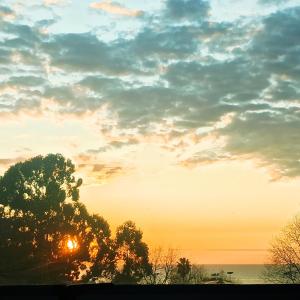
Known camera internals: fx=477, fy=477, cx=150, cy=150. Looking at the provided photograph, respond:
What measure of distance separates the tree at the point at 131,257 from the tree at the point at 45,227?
2.41 metres

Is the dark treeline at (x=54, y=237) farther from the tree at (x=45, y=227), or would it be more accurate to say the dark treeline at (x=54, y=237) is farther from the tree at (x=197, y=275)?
the tree at (x=197, y=275)

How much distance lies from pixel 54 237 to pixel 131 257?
1095 centimetres

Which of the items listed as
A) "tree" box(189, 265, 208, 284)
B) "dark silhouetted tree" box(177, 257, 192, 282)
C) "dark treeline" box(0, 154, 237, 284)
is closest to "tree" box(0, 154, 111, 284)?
"dark treeline" box(0, 154, 237, 284)

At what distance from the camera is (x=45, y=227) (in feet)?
179

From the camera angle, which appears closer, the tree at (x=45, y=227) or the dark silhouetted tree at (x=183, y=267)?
the tree at (x=45, y=227)

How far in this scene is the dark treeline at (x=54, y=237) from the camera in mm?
51625

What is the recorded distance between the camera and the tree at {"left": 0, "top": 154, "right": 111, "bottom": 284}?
51438mm

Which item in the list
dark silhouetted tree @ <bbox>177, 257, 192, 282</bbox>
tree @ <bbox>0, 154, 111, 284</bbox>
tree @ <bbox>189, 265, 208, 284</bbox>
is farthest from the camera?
tree @ <bbox>189, 265, 208, 284</bbox>

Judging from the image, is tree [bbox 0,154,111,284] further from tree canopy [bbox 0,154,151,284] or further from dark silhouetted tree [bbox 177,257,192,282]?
dark silhouetted tree [bbox 177,257,192,282]

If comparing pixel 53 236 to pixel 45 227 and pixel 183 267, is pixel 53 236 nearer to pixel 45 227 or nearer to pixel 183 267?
pixel 45 227

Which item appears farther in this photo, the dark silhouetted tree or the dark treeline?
the dark silhouetted tree

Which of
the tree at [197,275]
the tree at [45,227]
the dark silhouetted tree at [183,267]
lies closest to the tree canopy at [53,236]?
the tree at [45,227]

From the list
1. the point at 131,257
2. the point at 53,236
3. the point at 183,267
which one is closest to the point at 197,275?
the point at 183,267

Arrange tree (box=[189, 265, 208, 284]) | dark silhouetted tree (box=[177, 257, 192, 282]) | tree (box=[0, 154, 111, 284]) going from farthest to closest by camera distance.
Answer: tree (box=[189, 265, 208, 284]) → dark silhouetted tree (box=[177, 257, 192, 282]) → tree (box=[0, 154, 111, 284])
